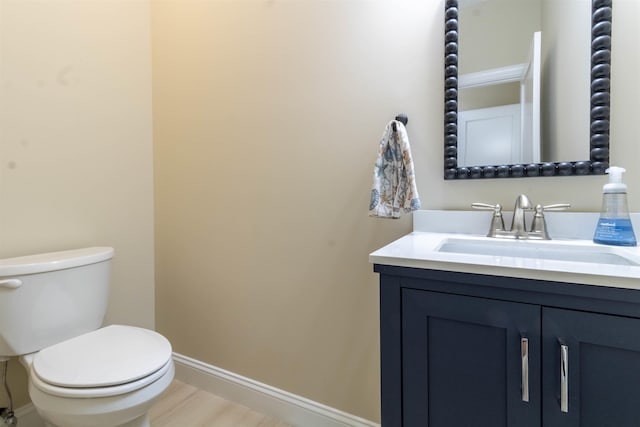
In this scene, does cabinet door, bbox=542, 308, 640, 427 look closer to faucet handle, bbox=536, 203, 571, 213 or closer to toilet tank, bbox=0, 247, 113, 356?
faucet handle, bbox=536, 203, 571, 213

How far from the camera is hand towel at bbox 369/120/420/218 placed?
110 cm

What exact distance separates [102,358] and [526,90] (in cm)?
165

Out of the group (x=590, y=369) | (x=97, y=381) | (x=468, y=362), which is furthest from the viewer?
(x=97, y=381)

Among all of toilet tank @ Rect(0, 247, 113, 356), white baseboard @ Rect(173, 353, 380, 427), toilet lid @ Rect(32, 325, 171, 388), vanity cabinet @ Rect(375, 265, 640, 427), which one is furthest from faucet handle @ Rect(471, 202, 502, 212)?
toilet tank @ Rect(0, 247, 113, 356)

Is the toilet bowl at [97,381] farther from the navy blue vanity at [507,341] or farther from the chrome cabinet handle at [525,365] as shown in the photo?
the chrome cabinet handle at [525,365]

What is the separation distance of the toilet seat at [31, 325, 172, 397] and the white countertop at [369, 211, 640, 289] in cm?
83

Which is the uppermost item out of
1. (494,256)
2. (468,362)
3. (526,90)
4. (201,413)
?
(526,90)

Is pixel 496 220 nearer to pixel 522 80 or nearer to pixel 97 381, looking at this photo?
pixel 522 80

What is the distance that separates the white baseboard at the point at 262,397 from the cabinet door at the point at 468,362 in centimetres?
66

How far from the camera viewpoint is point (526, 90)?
1.07m

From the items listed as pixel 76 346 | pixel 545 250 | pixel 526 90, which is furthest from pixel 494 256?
pixel 76 346

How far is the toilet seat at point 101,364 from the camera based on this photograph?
96 cm

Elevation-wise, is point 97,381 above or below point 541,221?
below

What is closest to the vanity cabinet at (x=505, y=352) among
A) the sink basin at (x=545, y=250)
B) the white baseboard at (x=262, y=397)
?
the sink basin at (x=545, y=250)
